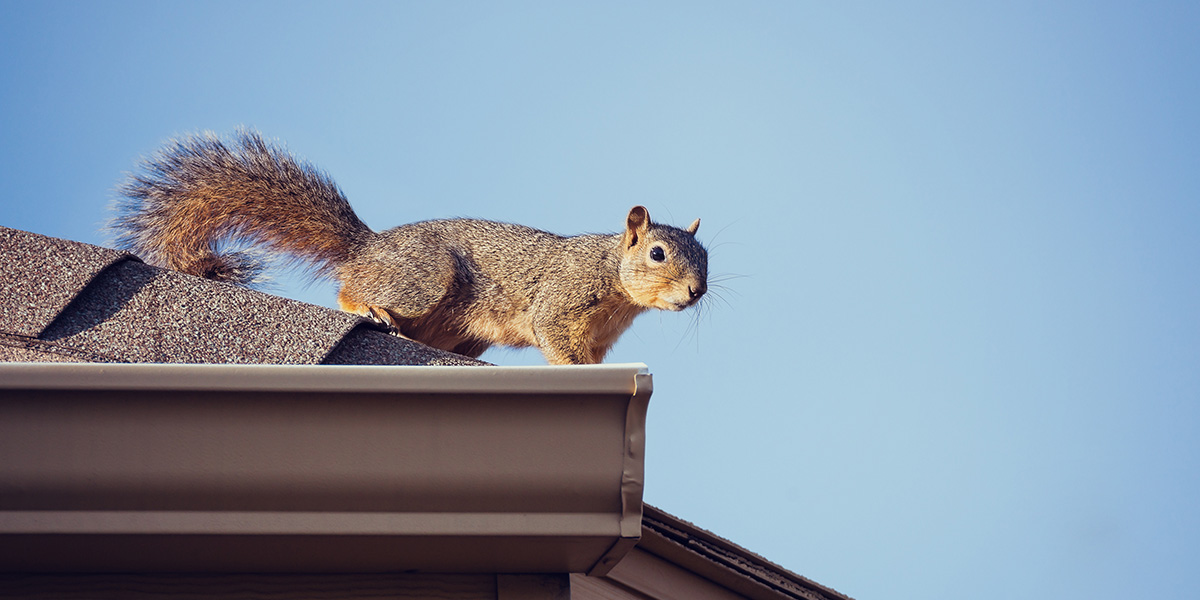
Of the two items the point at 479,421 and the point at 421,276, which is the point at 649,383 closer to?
the point at 479,421

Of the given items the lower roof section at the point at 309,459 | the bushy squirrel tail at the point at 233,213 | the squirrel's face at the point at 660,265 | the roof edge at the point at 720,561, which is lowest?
the lower roof section at the point at 309,459

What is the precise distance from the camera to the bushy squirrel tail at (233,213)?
3.16 meters

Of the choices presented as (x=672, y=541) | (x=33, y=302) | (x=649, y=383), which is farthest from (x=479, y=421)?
(x=672, y=541)

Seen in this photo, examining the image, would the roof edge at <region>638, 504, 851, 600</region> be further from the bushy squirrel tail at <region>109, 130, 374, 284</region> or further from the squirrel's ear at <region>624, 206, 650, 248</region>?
the squirrel's ear at <region>624, 206, 650, 248</region>

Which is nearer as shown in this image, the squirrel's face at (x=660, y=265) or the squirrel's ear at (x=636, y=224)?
the squirrel's face at (x=660, y=265)

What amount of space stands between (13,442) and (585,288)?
3403 millimetres

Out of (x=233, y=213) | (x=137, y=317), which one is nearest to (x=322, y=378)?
(x=137, y=317)

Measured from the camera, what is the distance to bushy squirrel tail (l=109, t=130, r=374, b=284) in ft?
10.4

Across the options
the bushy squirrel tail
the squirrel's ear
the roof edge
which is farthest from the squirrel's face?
the roof edge

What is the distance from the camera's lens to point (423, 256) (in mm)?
4066

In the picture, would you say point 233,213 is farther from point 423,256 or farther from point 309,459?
point 309,459

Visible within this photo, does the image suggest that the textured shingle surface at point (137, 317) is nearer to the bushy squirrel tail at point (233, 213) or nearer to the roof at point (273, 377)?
the roof at point (273, 377)

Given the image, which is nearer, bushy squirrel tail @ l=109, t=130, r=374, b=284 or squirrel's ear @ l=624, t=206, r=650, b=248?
bushy squirrel tail @ l=109, t=130, r=374, b=284

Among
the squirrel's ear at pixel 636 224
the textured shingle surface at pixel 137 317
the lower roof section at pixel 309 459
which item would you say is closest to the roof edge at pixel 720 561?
the textured shingle surface at pixel 137 317
